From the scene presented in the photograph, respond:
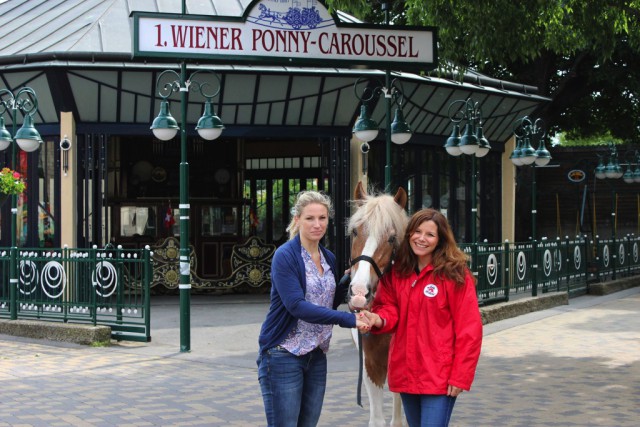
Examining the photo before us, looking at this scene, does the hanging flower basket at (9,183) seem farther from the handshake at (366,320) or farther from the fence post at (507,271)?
the handshake at (366,320)

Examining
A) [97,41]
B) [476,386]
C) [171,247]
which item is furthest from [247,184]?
[476,386]

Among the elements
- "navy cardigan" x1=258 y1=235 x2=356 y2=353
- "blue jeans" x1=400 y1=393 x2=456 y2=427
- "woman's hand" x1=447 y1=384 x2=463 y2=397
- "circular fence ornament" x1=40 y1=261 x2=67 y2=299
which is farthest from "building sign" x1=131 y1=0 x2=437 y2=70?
→ "woman's hand" x1=447 y1=384 x2=463 y2=397

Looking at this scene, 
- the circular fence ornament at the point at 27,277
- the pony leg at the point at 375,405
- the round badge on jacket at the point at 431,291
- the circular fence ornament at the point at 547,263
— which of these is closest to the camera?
the round badge on jacket at the point at 431,291

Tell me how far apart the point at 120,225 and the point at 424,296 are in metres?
18.7

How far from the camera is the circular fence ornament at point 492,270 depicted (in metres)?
17.2

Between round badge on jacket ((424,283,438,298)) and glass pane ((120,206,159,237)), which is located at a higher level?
glass pane ((120,206,159,237))

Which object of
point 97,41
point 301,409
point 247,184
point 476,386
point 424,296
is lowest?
point 476,386

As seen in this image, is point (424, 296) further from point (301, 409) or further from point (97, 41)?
point (97, 41)

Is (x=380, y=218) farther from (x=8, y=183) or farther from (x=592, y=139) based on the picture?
(x=592, y=139)

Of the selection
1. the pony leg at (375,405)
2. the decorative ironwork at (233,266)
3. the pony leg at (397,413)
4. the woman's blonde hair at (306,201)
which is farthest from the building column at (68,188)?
the woman's blonde hair at (306,201)

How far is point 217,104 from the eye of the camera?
2017 centimetres

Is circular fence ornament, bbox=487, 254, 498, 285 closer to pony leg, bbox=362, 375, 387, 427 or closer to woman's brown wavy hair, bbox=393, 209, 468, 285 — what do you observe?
pony leg, bbox=362, 375, 387, 427

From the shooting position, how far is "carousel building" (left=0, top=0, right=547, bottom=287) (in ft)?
64.2

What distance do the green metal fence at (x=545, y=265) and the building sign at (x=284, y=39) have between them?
4.21 m
